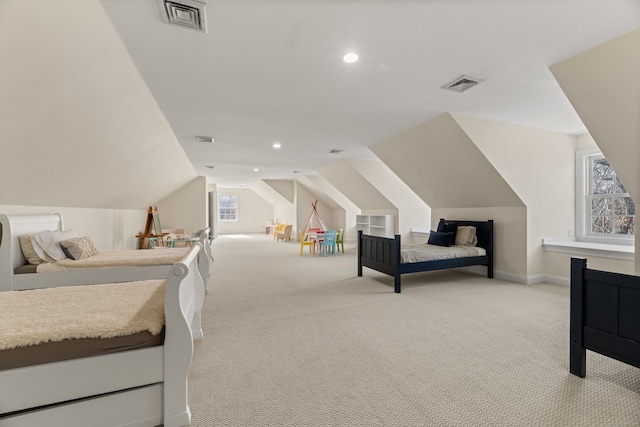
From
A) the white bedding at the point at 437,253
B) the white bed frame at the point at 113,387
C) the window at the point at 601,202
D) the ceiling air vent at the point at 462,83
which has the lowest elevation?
the white bed frame at the point at 113,387

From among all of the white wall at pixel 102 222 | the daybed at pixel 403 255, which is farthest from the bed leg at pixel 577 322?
the white wall at pixel 102 222

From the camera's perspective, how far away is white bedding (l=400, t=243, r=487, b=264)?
436 cm

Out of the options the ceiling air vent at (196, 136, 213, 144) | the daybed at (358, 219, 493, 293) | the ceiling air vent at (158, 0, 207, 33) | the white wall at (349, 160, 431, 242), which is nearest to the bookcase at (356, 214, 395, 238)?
the white wall at (349, 160, 431, 242)

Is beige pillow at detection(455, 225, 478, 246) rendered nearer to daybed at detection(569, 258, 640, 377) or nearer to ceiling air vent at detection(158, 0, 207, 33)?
daybed at detection(569, 258, 640, 377)

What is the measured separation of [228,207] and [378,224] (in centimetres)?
870

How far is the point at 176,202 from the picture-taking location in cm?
901

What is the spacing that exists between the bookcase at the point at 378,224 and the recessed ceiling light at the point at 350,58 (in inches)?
221

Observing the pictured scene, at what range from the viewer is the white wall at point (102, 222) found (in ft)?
11.5

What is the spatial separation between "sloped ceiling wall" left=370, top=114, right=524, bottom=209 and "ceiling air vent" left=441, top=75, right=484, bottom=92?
869 millimetres

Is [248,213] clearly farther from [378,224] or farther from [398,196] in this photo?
[398,196]

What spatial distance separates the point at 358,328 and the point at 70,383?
2156 mm

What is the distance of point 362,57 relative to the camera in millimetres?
2561

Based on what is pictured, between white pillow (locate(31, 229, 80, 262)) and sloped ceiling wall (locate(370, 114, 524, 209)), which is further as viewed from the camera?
sloped ceiling wall (locate(370, 114, 524, 209))

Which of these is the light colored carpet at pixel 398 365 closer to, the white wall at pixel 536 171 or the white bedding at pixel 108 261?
the white bedding at pixel 108 261
